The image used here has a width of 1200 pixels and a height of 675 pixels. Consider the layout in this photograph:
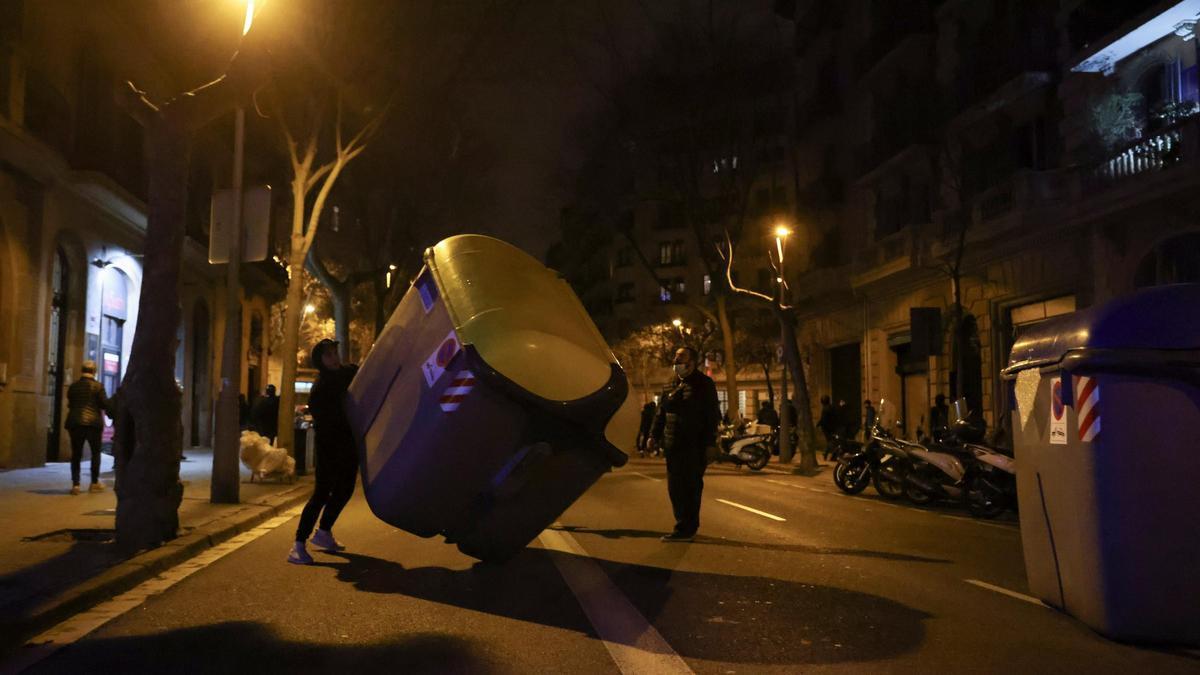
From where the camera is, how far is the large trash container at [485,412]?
6.38 meters

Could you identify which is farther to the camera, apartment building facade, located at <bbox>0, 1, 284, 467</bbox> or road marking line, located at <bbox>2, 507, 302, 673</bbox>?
apartment building facade, located at <bbox>0, 1, 284, 467</bbox>

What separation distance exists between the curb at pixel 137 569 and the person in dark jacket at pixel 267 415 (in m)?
4.73

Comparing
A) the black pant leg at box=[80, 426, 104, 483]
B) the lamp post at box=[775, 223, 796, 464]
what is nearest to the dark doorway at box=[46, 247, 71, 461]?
the black pant leg at box=[80, 426, 104, 483]

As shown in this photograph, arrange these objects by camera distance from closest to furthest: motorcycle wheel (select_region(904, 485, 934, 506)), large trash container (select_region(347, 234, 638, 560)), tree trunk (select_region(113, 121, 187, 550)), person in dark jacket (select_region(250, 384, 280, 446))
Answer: large trash container (select_region(347, 234, 638, 560))
tree trunk (select_region(113, 121, 187, 550))
motorcycle wheel (select_region(904, 485, 934, 506))
person in dark jacket (select_region(250, 384, 280, 446))

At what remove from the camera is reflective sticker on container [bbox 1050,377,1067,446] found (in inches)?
221

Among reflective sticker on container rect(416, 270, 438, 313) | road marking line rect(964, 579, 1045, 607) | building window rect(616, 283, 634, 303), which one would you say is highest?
building window rect(616, 283, 634, 303)

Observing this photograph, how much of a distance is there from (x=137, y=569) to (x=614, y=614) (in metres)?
3.45

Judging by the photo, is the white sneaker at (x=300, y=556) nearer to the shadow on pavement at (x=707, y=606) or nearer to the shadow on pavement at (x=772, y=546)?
the shadow on pavement at (x=707, y=606)

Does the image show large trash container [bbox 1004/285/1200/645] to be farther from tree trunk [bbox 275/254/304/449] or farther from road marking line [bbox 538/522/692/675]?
tree trunk [bbox 275/254/304/449]

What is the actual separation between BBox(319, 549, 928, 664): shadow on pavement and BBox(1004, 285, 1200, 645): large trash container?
1027 millimetres

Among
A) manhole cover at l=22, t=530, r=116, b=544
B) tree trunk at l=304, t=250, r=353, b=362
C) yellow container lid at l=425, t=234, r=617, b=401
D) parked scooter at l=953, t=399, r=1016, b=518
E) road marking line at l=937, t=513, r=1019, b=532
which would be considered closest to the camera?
yellow container lid at l=425, t=234, r=617, b=401

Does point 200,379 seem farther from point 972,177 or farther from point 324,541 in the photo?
point 324,541

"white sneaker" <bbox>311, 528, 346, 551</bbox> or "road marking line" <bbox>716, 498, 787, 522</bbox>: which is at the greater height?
"white sneaker" <bbox>311, 528, 346, 551</bbox>

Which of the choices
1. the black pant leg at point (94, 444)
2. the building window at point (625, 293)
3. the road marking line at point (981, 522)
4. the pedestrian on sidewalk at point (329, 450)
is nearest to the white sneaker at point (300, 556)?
the pedestrian on sidewalk at point (329, 450)
